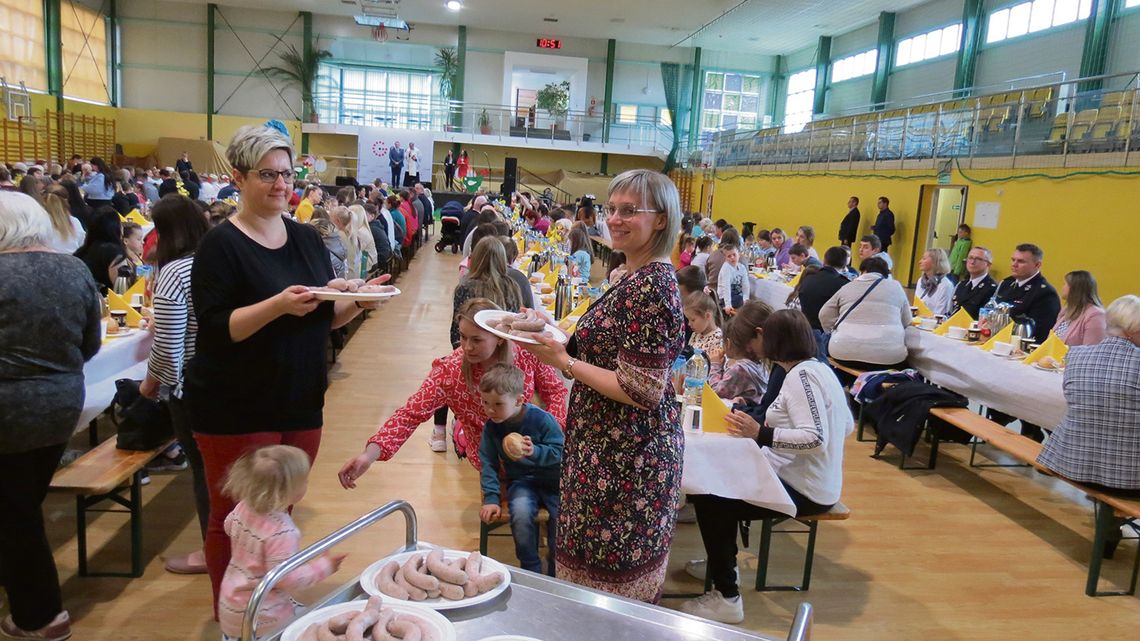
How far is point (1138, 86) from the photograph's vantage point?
9.21m

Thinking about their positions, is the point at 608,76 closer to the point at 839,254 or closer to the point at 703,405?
the point at 839,254

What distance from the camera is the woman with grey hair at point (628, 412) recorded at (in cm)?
182

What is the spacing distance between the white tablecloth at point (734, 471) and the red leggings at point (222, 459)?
1.44m

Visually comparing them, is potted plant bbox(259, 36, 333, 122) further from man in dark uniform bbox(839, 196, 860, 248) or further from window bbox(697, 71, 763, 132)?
man in dark uniform bbox(839, 196, 860, 248)

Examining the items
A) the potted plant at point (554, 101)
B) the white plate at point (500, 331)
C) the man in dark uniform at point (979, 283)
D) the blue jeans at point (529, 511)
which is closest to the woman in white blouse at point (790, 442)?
the blue jeans at point (529, 511)

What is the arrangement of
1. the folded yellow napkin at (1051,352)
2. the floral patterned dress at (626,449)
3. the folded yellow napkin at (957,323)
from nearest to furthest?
1. the floral patterned dress at (626,449)
2. the folded yellow napkin at (1051,352)
3. the folded yellow napkin at (957,323)

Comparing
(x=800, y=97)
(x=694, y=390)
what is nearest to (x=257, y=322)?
(x=694, y=390)

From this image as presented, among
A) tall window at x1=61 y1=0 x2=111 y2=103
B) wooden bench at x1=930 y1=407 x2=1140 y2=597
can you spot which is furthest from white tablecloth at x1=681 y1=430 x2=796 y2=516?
tall window at x1=61 y1=0 x2=111 y2=103

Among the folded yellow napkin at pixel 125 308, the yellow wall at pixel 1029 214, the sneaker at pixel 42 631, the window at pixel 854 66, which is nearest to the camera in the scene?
the sneaker at pixel 42 631

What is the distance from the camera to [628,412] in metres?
1.92

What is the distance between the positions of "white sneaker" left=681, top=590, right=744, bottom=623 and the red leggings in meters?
1.65

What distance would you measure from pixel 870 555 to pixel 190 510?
337cm

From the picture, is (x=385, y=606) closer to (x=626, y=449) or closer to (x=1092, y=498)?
(x=626, y=449)

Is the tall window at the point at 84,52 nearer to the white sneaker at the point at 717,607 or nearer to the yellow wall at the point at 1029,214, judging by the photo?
the yellow wall at the point at 1029,214
